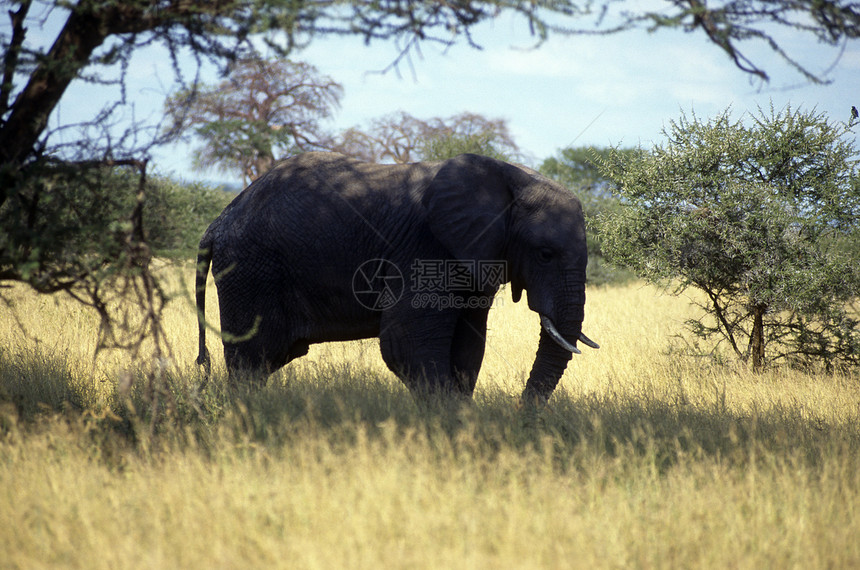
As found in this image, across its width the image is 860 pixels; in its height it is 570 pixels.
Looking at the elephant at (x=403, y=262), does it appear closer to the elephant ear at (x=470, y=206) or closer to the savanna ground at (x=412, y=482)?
the elephant ear at (x=470, y=206)

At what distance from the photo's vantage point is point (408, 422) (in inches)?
230

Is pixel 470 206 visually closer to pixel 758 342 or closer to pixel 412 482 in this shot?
pixel 412 482

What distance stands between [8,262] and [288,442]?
2.62 metres

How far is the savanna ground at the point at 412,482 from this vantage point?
3.59 meters

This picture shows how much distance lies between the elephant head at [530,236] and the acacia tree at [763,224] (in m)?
3.79

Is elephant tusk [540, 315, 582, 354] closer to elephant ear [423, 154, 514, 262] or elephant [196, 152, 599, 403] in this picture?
elephant [196, 152, 599, 403]

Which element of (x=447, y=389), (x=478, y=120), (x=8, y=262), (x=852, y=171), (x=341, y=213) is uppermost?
(x=478, y=120)

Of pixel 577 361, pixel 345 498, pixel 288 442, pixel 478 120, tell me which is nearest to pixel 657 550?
pixel 345 498

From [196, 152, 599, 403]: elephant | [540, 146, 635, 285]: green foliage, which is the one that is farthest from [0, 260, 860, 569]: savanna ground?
[540, 146, 635, 285]: green foliage

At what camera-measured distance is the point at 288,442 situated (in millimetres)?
5172

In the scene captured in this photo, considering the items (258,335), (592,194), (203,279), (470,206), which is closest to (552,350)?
(470,206)

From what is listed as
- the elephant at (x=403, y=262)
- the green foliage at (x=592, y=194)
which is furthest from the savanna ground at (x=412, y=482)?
the green foliage at (x=592, y=194)

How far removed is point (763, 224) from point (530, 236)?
441 centimetres

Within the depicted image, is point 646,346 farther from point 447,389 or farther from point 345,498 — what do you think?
point 345,498
